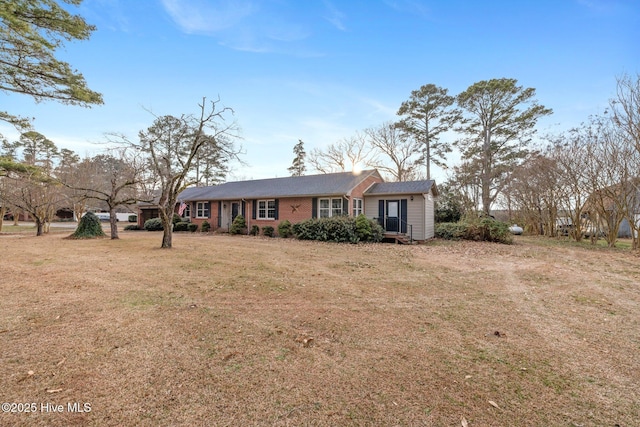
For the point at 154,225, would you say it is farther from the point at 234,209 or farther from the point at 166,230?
the point at 166,230

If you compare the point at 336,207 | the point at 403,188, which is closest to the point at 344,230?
the point at 336,207

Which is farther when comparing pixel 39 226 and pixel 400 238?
pixel 39 226

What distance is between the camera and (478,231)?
1605 cm

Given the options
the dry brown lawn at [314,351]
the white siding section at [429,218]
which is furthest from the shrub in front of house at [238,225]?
the dry brown lawn at [314,351]

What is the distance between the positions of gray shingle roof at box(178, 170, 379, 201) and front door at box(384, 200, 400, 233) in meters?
2.39

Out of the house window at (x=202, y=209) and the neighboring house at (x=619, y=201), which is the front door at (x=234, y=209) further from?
the neighboring house at (x=619, y=201)

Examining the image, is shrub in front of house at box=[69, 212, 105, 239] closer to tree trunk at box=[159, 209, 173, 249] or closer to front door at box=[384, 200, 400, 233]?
tree trunk at box=[159, 209, 173, 249]

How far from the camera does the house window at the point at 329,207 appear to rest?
1636 centimetres

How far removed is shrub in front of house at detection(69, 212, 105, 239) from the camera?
15148mm

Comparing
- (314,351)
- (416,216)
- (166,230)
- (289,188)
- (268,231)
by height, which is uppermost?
(289,188)

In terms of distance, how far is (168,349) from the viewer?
3143 millimetres

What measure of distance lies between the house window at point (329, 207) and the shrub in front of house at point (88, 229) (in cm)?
1284

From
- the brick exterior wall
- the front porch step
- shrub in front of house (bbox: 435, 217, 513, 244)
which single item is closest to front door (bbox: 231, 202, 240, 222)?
the brick exterior wall

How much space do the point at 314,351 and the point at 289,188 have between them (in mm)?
16066
